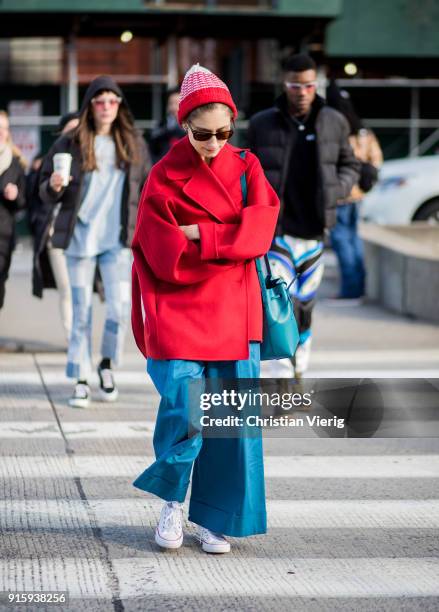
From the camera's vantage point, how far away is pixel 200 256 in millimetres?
4699

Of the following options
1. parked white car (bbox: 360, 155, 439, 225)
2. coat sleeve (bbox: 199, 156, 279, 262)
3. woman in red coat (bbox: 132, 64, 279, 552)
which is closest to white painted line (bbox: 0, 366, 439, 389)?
woman in red coat (bbox: 132, 64, 279, 552)

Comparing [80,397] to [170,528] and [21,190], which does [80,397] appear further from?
[170,528]

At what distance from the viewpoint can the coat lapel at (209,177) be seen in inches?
189

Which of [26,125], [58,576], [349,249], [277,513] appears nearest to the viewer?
[58,576]

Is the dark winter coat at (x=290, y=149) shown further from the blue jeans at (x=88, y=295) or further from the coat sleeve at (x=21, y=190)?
the coat sleeve at (x=21, y=190)

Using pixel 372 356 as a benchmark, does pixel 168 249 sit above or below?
above

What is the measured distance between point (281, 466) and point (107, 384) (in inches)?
78.2

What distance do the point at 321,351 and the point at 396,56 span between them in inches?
617

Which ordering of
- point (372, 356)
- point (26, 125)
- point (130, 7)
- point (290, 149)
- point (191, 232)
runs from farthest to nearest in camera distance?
1. point (26, 125)
2. point (130, 7)
3. point (372, 356)
4. point (290, 149)
5. point (191, 232)

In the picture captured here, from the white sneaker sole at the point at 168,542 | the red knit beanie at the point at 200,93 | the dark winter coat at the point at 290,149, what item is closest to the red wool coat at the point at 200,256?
the red knit beanie at the point at 200,93

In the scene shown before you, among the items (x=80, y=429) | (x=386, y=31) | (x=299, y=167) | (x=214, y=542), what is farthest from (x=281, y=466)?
(x=386, y=31)

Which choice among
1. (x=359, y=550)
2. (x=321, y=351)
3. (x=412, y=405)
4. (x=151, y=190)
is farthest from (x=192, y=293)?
(x=321, y=351)

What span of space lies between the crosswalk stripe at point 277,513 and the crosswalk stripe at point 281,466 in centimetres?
53

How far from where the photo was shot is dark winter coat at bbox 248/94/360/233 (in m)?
7.62
